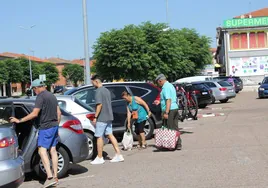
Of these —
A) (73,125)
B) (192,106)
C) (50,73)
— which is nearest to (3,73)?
(50,73)

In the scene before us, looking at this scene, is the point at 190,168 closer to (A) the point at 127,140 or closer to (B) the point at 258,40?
(A) the point at 127,140

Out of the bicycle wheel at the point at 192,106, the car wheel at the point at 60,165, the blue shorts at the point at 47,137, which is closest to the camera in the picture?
the blue shorts at the point at 47,137

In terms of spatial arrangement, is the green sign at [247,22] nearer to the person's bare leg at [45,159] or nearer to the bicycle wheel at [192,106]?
the bicycle wheel at [192,106]

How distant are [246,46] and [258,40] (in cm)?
211

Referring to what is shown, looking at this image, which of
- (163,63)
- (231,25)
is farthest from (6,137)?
(231,25)

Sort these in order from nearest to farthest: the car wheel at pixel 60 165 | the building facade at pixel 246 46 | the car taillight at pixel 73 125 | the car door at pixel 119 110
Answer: the car wheel at pixel 60 165 < the car taillight at pixel 73 125 < the car door at pixel 119 110 < the building facade at pixel 246 46

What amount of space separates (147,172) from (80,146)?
51.9 inches

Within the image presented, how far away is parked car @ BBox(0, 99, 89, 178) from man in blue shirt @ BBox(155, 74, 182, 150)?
2723mm

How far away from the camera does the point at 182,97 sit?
604 inches

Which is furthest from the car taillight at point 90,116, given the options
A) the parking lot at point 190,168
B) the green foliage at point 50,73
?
the green foliage at point 50,73

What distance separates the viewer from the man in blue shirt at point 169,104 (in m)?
10.2

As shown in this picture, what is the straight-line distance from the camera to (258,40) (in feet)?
209

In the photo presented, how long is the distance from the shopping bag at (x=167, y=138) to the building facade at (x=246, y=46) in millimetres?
53443

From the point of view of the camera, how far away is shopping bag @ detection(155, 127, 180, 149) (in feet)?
32.9
